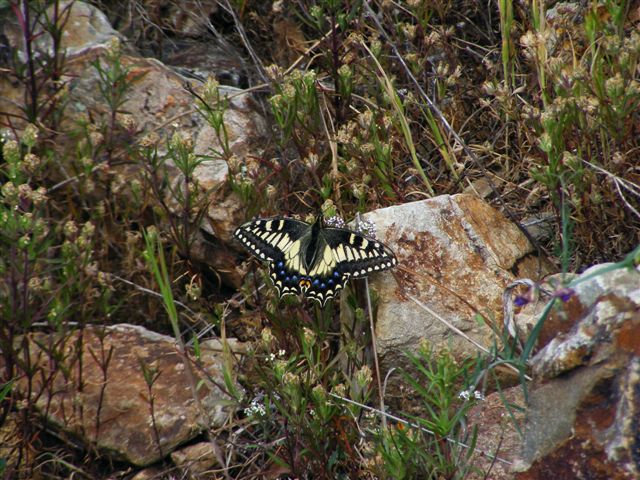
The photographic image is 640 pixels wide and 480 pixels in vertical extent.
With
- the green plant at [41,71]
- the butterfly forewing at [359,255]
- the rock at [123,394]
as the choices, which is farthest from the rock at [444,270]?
the green plant at [41,71]

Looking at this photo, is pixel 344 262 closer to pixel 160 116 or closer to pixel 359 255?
pixel 359 255

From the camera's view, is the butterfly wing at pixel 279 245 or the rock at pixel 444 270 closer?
the rock at pixel 444 270

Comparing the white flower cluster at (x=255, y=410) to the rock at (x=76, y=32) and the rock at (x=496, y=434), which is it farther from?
the rock at (x=76, y=32)

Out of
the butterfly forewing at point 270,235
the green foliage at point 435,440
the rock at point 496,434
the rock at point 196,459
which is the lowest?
the rock at point 196,459

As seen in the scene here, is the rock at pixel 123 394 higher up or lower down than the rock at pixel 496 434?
lower down

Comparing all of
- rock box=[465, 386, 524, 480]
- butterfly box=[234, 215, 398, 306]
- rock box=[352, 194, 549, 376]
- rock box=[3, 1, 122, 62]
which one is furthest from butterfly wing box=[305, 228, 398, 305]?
rock box=[3, 1, 122, 62]

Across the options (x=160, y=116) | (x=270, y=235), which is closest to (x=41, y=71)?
(x=160, y=116)

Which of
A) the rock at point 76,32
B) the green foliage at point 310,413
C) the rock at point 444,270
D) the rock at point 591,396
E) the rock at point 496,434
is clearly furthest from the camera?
the rock at point 76,32

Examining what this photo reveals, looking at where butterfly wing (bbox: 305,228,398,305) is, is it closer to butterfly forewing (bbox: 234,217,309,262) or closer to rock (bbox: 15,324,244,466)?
butterfly forewing (bbox: 234,217,309,262)

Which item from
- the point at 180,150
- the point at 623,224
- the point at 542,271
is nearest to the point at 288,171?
the point at 180,150
